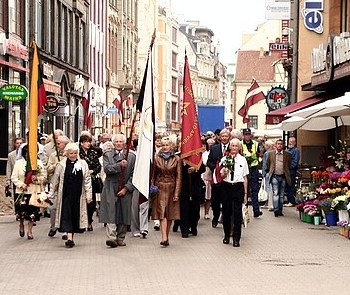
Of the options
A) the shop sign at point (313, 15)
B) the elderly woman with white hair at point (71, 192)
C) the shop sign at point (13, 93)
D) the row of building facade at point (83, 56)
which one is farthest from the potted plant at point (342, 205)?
the shop sign at point (313, 15)

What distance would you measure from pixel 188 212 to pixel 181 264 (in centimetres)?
371

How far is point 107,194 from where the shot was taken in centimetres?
1511

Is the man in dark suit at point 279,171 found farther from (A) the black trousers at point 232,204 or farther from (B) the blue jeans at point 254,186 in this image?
(A) the black trousers at point 232,204

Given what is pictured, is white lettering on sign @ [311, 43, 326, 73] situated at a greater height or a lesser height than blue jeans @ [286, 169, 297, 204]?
greater

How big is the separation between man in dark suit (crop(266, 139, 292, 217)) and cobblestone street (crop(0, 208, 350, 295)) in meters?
3.39

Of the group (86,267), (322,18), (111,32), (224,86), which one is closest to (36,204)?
(86,267)

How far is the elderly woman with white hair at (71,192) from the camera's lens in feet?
49.2

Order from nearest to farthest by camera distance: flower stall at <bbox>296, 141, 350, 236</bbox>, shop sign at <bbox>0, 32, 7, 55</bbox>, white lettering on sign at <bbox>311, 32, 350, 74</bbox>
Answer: flower stall at <bbox>296, 141, 350, 236</bbox>, white lettering on sign at <bbox>311, 32, 350, 74</bbox>, shop sign at <bbox>0, 32, 7, 55</bbox>

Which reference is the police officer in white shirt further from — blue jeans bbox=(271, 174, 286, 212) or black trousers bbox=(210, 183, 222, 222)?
blue jeans bbox=(271, 174, 286, 212)

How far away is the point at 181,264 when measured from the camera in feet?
42.8

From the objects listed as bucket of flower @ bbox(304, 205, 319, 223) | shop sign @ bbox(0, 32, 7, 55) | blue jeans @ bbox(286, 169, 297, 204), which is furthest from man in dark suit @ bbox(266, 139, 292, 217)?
shop sign @ bbox(0, 32, 7, 55)

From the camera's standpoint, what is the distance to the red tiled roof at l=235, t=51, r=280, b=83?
98812mm

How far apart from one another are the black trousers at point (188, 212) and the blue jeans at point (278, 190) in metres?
4.34

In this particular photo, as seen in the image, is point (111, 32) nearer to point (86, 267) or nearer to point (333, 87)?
point (333, 87)
